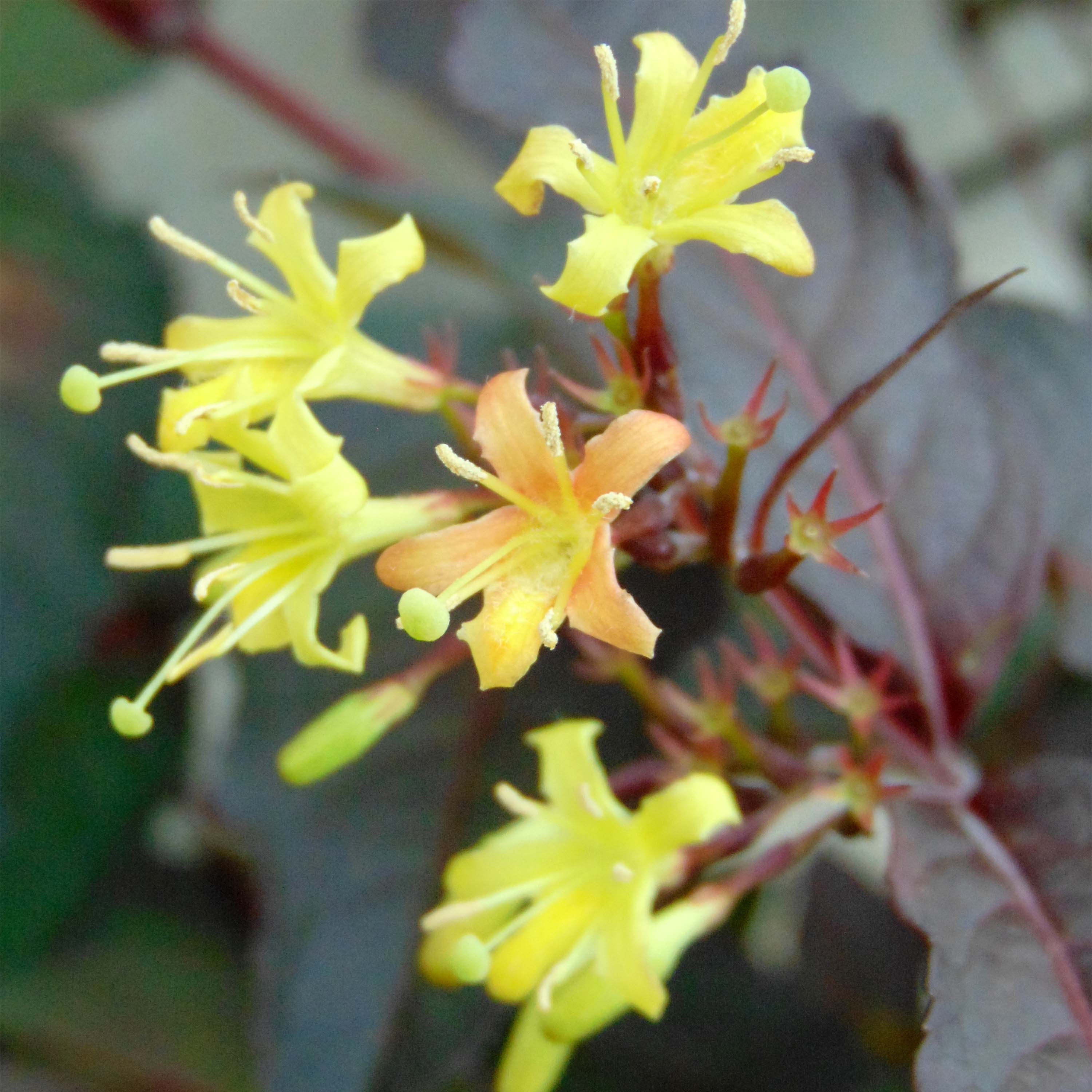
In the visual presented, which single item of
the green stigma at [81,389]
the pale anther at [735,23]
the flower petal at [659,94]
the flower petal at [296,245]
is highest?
the pale anther at [735,23]

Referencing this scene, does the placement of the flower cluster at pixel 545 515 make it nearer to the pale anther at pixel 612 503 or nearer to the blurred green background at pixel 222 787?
the pale anther at pixel 612 503

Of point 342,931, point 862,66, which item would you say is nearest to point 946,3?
point 862,66

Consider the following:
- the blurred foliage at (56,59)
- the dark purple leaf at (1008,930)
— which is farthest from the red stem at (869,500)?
the blurred foliage at (56,59)

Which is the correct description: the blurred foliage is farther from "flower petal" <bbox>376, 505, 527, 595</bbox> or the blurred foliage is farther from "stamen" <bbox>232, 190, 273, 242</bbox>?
"flower petal" <bbox>376, 505, 527, 595</bbox>

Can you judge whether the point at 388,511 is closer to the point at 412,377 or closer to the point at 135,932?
the point at 412,377

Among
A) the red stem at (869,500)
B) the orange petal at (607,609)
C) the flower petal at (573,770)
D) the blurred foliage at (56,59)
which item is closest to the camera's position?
the orange petal at (607,609)

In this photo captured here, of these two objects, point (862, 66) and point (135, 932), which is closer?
point (135, 932)
